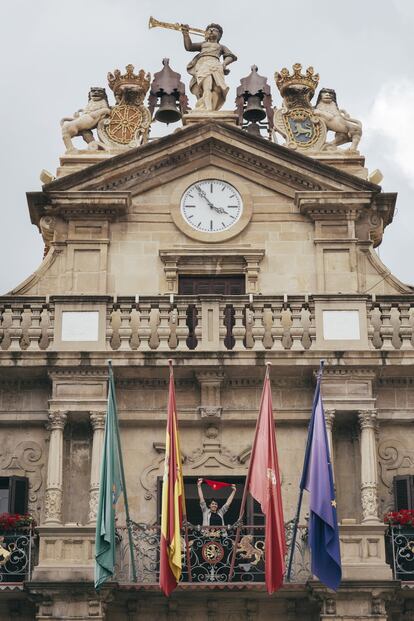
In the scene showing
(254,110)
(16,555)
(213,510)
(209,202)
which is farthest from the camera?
(254,110)

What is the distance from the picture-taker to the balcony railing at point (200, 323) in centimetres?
2958

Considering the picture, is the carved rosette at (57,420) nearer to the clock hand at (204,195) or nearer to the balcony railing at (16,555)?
the balcony railing at (16,555)

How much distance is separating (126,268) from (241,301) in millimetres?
2602

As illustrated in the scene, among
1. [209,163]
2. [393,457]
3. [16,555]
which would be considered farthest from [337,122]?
[16,555]

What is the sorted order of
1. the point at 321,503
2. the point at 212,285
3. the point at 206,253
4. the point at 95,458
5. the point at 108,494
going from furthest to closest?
the point at 212,285
the point at 206,253
the point at 95,458
the point at 108,494
the point at 321,503

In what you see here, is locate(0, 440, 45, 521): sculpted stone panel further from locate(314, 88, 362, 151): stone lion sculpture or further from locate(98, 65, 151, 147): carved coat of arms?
locate(314, 88, 362, 151): stone lion sculpture

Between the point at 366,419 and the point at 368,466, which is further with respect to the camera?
the point at 366,419

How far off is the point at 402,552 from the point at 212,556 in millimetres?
3126

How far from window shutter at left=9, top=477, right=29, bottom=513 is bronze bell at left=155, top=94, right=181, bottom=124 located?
27.8 ft

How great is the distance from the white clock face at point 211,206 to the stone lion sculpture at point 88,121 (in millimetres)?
2132

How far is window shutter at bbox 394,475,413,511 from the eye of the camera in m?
28.7

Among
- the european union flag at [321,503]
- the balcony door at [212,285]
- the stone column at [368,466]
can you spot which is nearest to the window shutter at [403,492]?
the stone column at [368,466]

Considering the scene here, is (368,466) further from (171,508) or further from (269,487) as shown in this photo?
(171,508)

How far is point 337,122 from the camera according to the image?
3306cm
